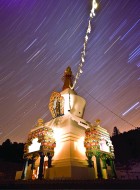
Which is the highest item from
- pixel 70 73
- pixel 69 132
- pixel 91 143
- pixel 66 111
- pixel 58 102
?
pixel 70 73

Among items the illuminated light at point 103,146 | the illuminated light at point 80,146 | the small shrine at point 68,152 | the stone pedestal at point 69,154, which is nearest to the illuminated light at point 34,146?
the small shrine at point 68,152

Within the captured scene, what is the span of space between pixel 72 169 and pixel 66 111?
6.25m

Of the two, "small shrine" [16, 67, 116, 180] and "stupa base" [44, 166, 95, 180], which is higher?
"small shrine" [16, 67, 116, 180]

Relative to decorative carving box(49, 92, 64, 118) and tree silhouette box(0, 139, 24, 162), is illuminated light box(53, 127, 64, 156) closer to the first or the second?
decorative carving box(49, 92, 64, 118)

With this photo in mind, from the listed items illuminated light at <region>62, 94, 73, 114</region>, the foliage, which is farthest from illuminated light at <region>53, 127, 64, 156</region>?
the foliage

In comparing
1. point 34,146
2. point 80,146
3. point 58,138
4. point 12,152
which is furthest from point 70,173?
point 12,152

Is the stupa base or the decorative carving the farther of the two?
the decorative carving

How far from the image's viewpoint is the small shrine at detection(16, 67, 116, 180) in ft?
32.8

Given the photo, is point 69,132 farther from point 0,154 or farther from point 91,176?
point 0,154

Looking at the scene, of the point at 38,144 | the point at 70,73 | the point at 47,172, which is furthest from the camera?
the point at 70,73

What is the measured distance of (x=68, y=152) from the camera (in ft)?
35.6

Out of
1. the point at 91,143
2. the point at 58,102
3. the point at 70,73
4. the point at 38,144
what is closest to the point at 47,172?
the point at 38,144

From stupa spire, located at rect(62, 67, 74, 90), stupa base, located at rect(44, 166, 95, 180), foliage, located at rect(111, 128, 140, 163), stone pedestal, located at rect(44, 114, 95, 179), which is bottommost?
stupa base, located at rect(44, 166, 95, 180)

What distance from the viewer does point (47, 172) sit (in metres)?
10.3
